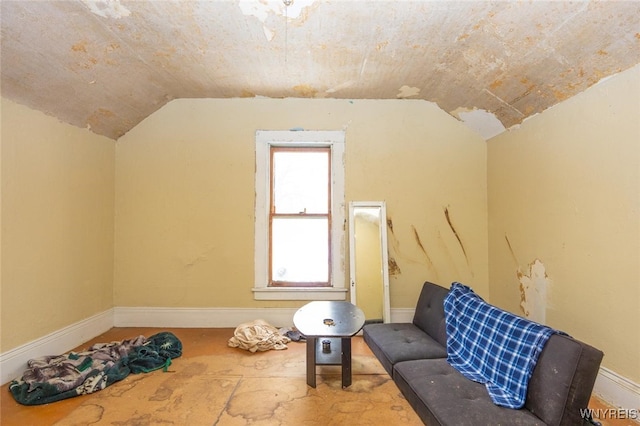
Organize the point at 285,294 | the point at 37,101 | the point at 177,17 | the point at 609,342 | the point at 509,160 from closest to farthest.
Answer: the point at 609,342, the point at 177,17, the point at 37,101, the point at 509,160, the point at 285,294

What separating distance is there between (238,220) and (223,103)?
1458mm

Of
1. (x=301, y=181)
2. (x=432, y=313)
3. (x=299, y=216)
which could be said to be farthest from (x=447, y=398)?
(x=301, y=181)

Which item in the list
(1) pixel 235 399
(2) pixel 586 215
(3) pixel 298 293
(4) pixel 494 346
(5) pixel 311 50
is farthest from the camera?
(3) pixel 298 293

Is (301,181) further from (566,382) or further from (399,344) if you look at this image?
(566,382)

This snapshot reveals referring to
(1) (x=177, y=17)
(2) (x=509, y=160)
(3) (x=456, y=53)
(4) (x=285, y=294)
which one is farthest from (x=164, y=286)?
(2) (x=509, y=160)

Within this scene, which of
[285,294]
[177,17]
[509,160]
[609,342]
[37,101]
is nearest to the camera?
[609,342]

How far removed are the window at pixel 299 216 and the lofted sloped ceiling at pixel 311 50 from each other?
73 cm

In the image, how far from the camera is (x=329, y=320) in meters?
2.52

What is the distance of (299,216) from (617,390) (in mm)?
3052

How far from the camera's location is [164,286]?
3.59m

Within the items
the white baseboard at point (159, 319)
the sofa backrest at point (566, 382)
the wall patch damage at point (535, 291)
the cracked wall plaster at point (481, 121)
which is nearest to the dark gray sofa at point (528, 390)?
the sofa backrest at point (566, 382)

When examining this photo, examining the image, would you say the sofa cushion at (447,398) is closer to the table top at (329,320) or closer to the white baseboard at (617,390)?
the table top at (329,320)

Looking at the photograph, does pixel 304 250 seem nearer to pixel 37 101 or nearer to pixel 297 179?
pixel 297 179

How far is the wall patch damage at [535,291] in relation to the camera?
2.68 meters
